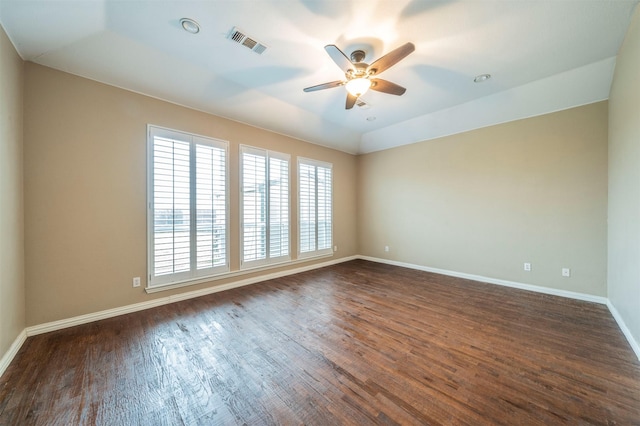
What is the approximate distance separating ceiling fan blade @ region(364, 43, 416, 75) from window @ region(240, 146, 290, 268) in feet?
8.22

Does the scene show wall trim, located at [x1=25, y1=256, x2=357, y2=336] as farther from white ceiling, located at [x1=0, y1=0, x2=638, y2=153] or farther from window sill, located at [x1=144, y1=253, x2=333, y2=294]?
white ceiling, located at [x1=0, y1=0, x2=638, y2=153]

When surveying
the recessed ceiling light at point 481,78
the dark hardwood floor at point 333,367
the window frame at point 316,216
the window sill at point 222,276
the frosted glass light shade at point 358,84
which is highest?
the recessed ceiling light at point 481,78

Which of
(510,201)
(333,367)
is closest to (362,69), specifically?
(333,367)

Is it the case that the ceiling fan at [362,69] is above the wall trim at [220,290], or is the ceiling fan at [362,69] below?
above

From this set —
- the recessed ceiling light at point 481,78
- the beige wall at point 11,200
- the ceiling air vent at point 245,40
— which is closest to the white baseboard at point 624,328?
the recessed ceiling light at point 481,78

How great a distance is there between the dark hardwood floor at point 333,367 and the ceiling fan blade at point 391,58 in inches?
107

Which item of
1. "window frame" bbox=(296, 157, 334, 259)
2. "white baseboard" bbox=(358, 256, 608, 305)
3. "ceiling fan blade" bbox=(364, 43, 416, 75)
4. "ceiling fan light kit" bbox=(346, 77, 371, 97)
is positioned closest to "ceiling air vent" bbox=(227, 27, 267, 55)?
"ceiling fan light kit" bbox=(346, 77, 371, 97)

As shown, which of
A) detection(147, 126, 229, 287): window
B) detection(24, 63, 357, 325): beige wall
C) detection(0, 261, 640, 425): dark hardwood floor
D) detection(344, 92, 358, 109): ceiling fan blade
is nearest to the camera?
detection(0, 261, 640, 425): dark hardwood floor

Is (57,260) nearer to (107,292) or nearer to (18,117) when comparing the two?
(107,292)

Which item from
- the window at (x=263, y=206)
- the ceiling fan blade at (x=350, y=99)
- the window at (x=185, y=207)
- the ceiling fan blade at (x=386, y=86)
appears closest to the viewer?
the ceiling fan blade at (x=386, y=86)

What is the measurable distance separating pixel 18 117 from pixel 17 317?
1.95 meters

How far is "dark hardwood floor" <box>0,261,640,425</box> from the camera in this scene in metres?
1.48

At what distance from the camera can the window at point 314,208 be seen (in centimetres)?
496

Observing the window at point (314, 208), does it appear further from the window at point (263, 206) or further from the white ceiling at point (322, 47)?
the white ceiling at point (322, 47)
